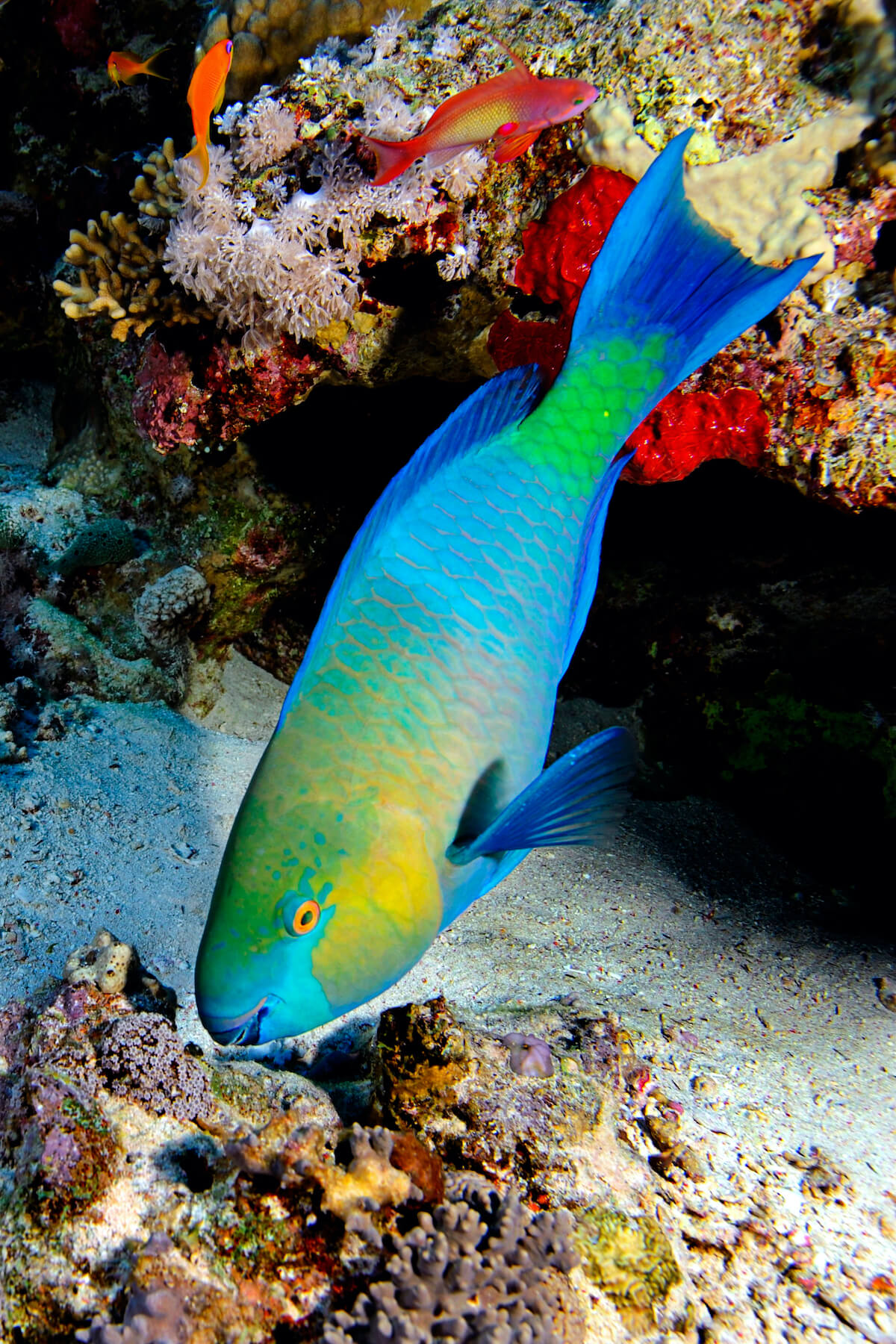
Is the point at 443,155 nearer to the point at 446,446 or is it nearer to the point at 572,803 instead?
the point at 446,446

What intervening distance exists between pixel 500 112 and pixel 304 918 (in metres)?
2.61

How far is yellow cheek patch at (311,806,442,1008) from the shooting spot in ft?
4.79

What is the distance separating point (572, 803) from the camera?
1.53 m

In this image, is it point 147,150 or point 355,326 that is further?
point 147,150

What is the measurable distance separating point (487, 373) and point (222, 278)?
124 cm

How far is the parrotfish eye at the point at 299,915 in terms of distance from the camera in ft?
4.68

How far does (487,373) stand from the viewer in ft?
11.0

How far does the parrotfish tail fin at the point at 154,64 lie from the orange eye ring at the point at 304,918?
5389mm

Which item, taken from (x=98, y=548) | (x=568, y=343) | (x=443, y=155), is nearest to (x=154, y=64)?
(x=98, y=548)

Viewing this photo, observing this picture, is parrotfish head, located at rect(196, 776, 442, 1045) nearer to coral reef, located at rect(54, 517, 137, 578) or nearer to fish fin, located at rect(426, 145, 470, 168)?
fish fin, located at rect(426, 145, 470, 168)

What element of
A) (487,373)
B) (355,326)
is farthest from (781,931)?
(355,326)

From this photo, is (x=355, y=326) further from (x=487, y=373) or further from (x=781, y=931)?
(x=781, y=931)

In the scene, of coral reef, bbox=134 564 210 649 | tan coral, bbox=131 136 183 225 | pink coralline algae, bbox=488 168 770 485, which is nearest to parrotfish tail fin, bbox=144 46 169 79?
tan coral, bbox=131 136 183 225

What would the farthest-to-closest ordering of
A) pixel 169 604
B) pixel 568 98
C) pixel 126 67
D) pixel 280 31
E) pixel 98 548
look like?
pixel 98 548
pixel 169 604
pixel 126 67
pixel 280 31
pixel 568 98
